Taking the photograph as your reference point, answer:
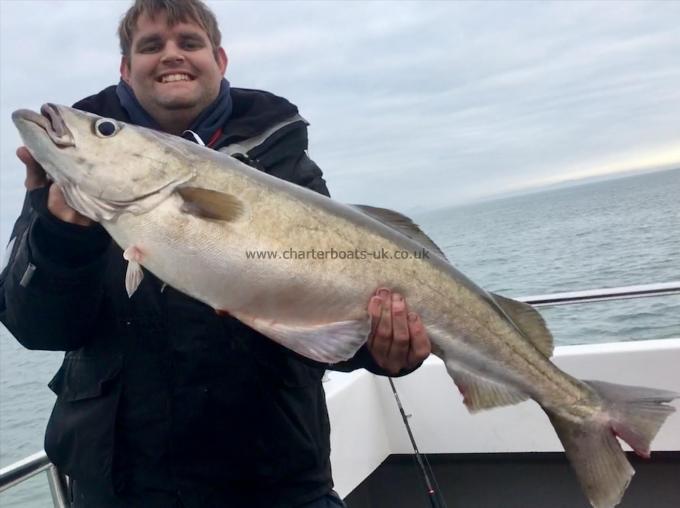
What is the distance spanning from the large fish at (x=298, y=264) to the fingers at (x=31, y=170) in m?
0.04

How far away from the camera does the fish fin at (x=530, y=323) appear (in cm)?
309

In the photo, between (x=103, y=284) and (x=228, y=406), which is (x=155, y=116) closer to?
(x=103, y=284)

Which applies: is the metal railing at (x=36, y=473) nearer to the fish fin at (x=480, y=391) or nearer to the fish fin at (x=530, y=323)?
the fish fin at (x=480, y=391)

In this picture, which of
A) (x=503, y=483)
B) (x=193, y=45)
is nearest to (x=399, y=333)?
(x=193, y=45)

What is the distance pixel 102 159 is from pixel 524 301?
3364 mm

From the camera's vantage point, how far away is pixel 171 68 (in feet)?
9.82

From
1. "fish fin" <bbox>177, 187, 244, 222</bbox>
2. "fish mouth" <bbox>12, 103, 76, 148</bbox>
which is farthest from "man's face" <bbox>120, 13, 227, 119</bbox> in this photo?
"fish fin" <bbox>177, 187, 244, 222</bbox>

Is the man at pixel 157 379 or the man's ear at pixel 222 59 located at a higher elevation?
the man's ear at pixel 222 59

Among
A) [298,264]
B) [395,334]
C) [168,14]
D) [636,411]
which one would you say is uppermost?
[168,14]

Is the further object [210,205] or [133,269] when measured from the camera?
[210,205]

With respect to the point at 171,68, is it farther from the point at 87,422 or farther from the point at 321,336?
the point at 87,422

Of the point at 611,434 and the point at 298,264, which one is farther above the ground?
the point at 298,264

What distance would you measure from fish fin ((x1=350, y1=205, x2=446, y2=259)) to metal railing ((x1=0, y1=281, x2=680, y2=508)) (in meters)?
1.95

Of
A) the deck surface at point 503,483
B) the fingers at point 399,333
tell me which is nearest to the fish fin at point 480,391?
the fingers at point 399,333
